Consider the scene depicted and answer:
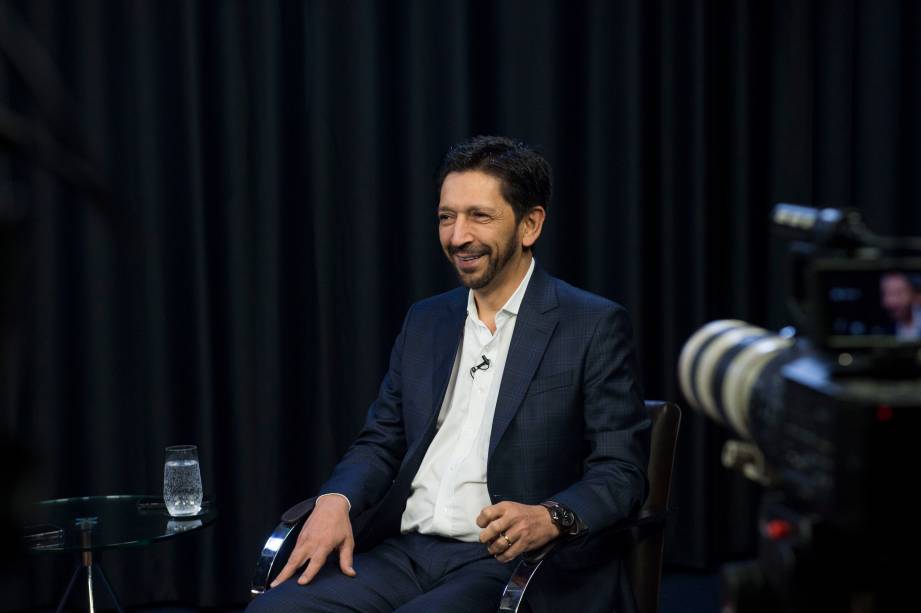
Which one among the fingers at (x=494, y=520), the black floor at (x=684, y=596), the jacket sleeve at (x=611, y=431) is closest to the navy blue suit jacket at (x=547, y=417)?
the jacket sleeve at (x=611, y=431)

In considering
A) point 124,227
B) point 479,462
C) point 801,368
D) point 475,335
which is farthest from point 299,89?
point 124,227

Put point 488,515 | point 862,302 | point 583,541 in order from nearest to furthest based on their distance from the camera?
point 862,302 < point 488,515 < point 583,541

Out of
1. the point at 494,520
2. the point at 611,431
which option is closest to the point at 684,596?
the point at 611,431

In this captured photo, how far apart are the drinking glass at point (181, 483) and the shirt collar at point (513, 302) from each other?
2.59ft

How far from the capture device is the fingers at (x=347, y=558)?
2279 millimetres

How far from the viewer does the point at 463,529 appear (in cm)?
238

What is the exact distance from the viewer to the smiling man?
2225 mm

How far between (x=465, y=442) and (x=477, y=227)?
513mm

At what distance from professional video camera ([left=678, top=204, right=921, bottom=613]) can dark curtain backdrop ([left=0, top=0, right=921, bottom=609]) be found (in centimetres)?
238

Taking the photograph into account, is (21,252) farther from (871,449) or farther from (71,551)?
(71,551)

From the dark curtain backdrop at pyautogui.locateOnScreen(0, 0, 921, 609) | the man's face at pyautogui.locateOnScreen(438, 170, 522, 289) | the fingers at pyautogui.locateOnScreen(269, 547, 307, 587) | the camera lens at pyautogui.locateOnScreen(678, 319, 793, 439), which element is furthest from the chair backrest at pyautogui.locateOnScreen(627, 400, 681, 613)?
the dark curtain backdrop at pyautogui.locateOnScreen(0, 0, 921, 609)

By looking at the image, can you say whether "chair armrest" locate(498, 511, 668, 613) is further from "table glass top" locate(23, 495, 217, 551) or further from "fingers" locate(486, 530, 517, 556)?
"table glass top" locate(23, 495, 217, 551)

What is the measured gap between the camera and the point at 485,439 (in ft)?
8.03

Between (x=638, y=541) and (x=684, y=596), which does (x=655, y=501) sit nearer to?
(x=638, y=541)
